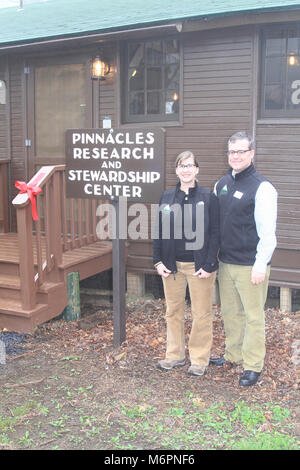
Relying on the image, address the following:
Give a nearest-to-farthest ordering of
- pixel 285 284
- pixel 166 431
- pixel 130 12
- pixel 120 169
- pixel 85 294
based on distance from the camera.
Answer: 1. pixel 166 431
2. pixel 120 169
3. pixel 285 284
4. pixel 130 12
5. pixel 85 294

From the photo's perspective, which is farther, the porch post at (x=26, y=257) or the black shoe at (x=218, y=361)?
the porch post at (x=26, y=257)

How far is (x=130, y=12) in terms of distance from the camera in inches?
272

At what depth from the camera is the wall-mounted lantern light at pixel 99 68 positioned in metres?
6.66

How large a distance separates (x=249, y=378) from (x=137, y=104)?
13.6ft

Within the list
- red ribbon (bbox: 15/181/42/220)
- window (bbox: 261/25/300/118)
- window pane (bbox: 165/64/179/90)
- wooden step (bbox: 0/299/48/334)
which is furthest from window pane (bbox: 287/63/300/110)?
wooden step (bbox: 0/299/48/334)

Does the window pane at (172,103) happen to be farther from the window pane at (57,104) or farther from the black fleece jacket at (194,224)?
the black fleece jacket at (194,224)

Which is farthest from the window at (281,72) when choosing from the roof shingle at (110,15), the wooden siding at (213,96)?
the roof shingle at (110,15)

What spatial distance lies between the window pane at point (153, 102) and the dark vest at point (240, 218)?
9.93 ft

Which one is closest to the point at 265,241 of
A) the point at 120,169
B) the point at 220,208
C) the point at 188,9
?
the point at 220,208

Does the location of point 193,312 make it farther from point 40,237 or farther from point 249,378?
point 40,237

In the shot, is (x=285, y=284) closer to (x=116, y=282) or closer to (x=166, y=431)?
(x=116, y=282)

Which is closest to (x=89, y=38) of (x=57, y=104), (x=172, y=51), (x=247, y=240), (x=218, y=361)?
(x=172, y=51)

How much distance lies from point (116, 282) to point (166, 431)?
1.64 meters

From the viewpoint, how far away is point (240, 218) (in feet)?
12.5
